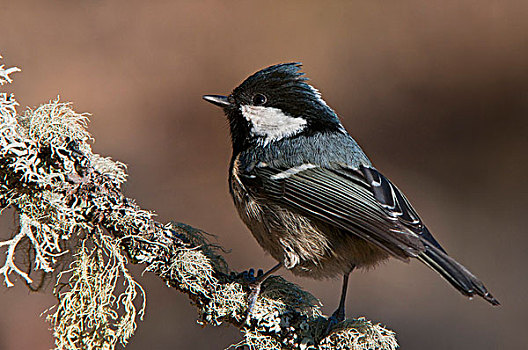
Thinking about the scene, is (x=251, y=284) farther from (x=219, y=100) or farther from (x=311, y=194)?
(x=219, y=100)

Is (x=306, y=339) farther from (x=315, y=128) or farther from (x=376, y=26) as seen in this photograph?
(x=376, y=26)

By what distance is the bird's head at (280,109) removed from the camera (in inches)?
91.3

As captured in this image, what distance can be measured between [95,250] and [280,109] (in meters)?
1.08

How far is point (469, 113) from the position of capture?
5.21 meters

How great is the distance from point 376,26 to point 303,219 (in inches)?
144

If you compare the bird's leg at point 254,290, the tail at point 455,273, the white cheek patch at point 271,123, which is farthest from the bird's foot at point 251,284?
the white cheek patch at point 271,123

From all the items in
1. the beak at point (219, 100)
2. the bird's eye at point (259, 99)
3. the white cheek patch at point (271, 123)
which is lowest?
the white cheek patch at point (271, 123)

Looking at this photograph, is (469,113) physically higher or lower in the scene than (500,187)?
higher

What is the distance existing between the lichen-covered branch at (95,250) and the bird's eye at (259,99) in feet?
2.85

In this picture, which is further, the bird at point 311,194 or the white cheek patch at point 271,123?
the white cheek patch at point 271,123

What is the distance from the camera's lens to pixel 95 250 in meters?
1.46

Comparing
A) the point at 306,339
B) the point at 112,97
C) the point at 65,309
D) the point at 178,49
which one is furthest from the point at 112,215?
the point at 178,49

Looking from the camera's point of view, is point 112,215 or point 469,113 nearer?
point 112,215

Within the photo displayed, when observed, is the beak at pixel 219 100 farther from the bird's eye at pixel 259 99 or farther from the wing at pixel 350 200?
the wing at pixel 350 200
